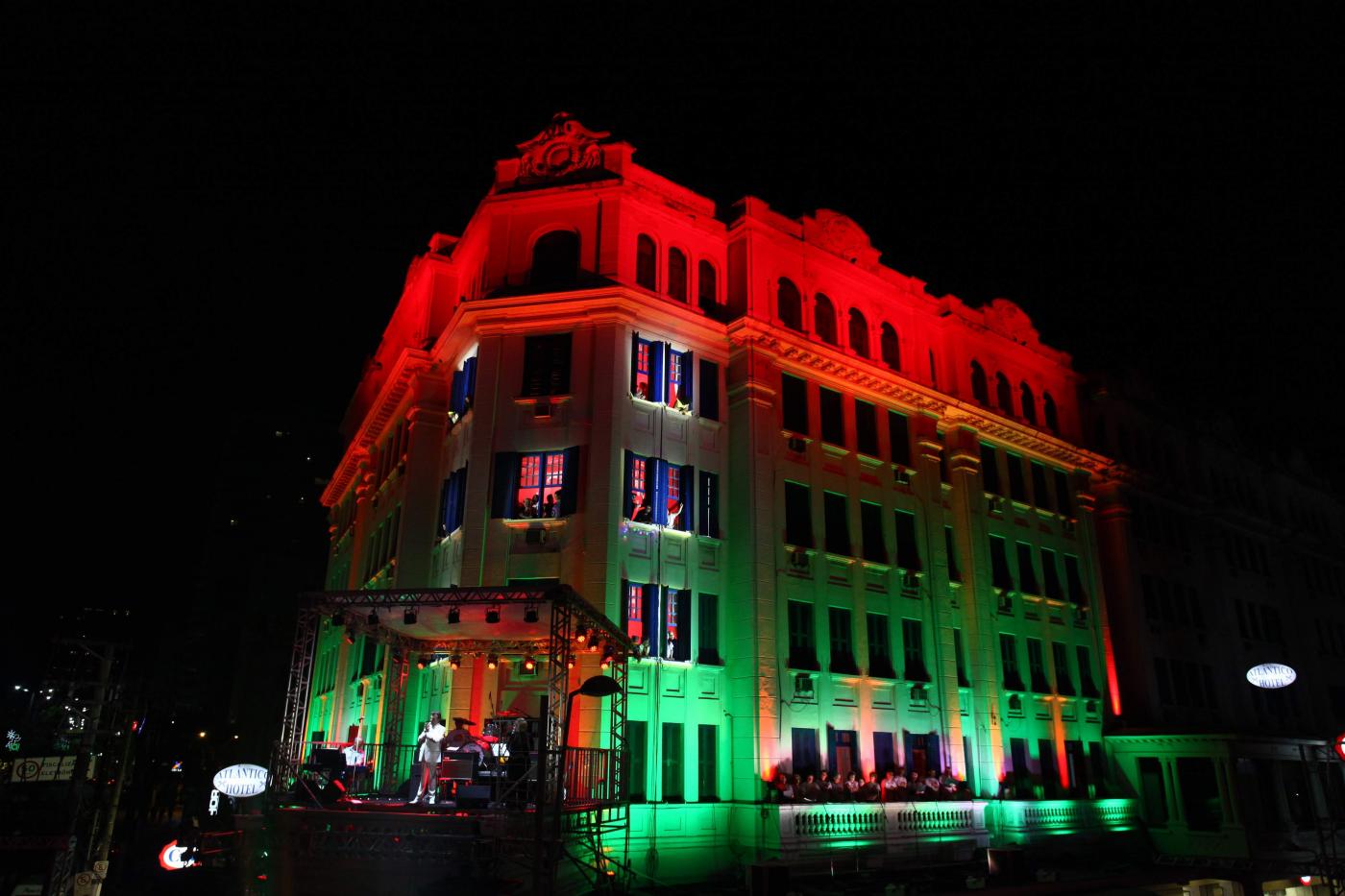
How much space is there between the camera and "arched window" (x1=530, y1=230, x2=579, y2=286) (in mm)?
25281

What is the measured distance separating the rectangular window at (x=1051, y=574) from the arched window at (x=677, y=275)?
17018 millimetres

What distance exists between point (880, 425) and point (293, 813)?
2039 centimetres

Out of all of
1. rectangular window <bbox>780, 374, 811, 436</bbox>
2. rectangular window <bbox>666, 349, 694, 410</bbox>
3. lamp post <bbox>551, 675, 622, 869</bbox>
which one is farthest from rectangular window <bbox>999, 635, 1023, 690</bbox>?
lamp post <bbox>551, 675, 622, 869</bbox>

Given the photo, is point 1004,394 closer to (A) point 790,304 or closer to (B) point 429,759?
(A) point 790,304

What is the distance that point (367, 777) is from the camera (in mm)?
21109

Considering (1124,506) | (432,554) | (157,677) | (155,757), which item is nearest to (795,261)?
(432,554)

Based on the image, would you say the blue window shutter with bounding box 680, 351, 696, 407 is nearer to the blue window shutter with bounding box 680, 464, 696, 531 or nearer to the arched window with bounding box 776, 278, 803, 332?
the blue window shutter with bounding box 680, 464, 696, 531

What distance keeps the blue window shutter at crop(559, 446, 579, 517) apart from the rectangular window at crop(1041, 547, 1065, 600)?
740 inches

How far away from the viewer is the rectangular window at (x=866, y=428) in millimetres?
27875

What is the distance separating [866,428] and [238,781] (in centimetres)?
1996

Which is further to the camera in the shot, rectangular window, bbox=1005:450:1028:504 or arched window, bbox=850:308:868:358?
rectangular window, bbox=1005:450:1028:504

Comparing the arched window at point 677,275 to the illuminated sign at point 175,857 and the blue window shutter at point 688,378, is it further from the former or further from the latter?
the illuminated sign at point 175,857

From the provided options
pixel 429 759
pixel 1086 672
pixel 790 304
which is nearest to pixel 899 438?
pixel 790 304

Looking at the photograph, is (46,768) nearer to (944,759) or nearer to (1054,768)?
(944,759)
